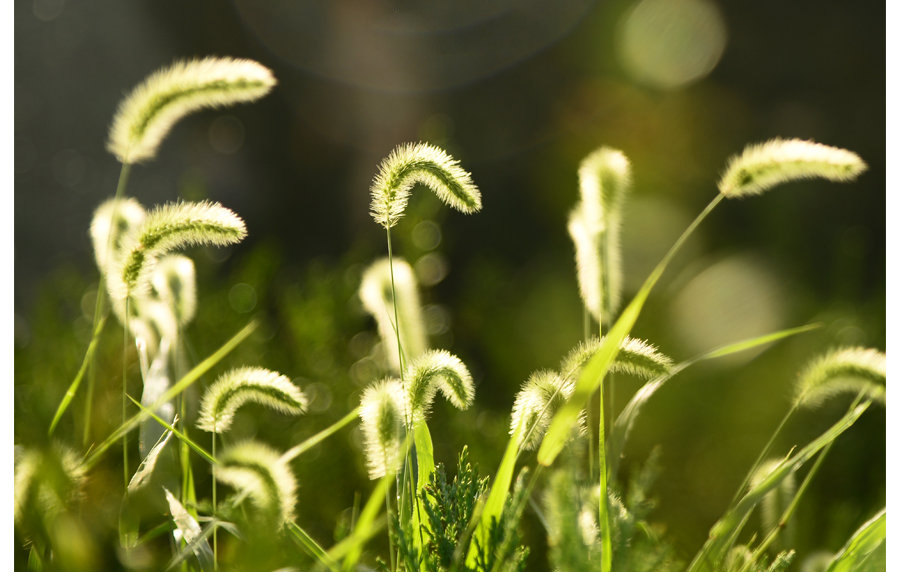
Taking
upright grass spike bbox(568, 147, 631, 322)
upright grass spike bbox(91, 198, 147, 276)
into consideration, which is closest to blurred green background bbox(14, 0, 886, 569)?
upright grass spike bbox(91, 198, 147, 276)

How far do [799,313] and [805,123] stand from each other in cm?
115

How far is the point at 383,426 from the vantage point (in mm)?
737

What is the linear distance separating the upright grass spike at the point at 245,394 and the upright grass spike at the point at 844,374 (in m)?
0.55

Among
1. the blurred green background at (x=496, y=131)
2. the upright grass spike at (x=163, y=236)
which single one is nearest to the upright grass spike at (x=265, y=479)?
the upright grass spike at (x=163, y=236)

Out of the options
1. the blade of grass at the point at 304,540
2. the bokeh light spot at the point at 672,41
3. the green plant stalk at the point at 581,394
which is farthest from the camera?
the bokeh light spot at the point at 672,41

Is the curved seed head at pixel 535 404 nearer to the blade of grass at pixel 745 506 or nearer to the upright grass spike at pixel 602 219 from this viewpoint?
the upright grass spike at pixel 602 219

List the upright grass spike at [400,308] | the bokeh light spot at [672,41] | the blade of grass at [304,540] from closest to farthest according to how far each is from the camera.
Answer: the blade of grass at [304,540] < the upright grass spike at [400,308] < the bokeh light spot at [672,41]

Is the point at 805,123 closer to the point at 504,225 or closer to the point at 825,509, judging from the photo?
the point at 504,225

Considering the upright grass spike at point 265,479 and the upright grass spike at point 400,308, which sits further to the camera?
the upright grass spike at point 400,308

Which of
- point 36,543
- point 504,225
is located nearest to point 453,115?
point 504,225

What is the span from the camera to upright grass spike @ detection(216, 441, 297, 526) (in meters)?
0.70

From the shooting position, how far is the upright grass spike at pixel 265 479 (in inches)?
27.4

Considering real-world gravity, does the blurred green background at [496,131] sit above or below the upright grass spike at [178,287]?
above

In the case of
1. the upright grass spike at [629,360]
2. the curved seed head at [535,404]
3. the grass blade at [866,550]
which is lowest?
the grass blade at [866,550]
